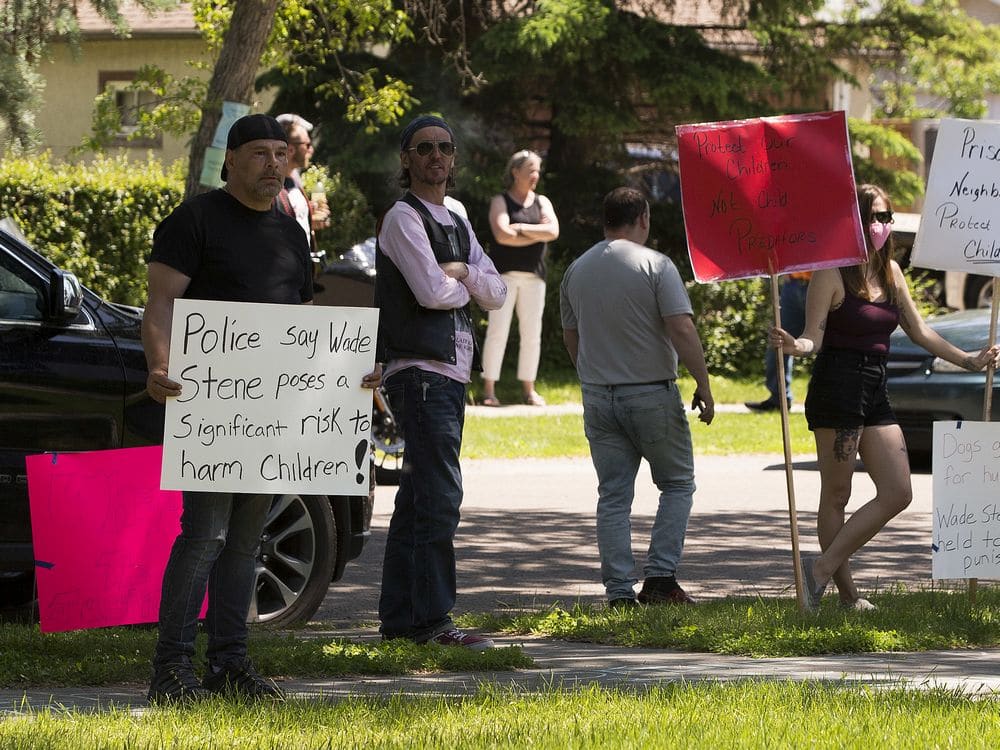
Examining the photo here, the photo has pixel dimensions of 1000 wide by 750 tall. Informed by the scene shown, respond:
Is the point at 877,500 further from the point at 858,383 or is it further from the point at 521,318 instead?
the point at 521,318

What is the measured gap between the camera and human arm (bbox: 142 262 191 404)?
566 cm

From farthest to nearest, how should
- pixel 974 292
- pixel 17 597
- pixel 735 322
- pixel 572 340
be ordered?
pixel 974 292 → pixel 735 322 → pixel 572 340 → pixel 17 597

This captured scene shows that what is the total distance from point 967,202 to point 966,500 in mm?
1355

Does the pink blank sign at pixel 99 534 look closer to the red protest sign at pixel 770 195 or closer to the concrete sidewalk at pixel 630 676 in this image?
the concrete sidewalk at pixel 630 676

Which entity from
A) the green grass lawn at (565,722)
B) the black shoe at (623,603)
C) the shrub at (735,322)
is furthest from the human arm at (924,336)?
the shrub at (735,322)

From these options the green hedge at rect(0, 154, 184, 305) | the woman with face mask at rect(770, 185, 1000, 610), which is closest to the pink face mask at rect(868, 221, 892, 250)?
the woman with face mask at rect(770, 185, 1000, 610)

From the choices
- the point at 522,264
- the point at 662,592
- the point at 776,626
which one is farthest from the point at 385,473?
the point at 776,626

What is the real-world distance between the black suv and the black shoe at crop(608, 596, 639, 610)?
128cm

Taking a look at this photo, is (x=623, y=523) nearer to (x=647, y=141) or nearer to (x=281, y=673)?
(x=281, y=673)

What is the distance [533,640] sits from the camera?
24.3 ft

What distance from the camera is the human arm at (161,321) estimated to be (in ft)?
18.6

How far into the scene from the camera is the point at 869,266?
25.8 ft

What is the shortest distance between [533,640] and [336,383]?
1.92m

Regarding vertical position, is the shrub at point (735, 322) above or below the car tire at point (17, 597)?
above
